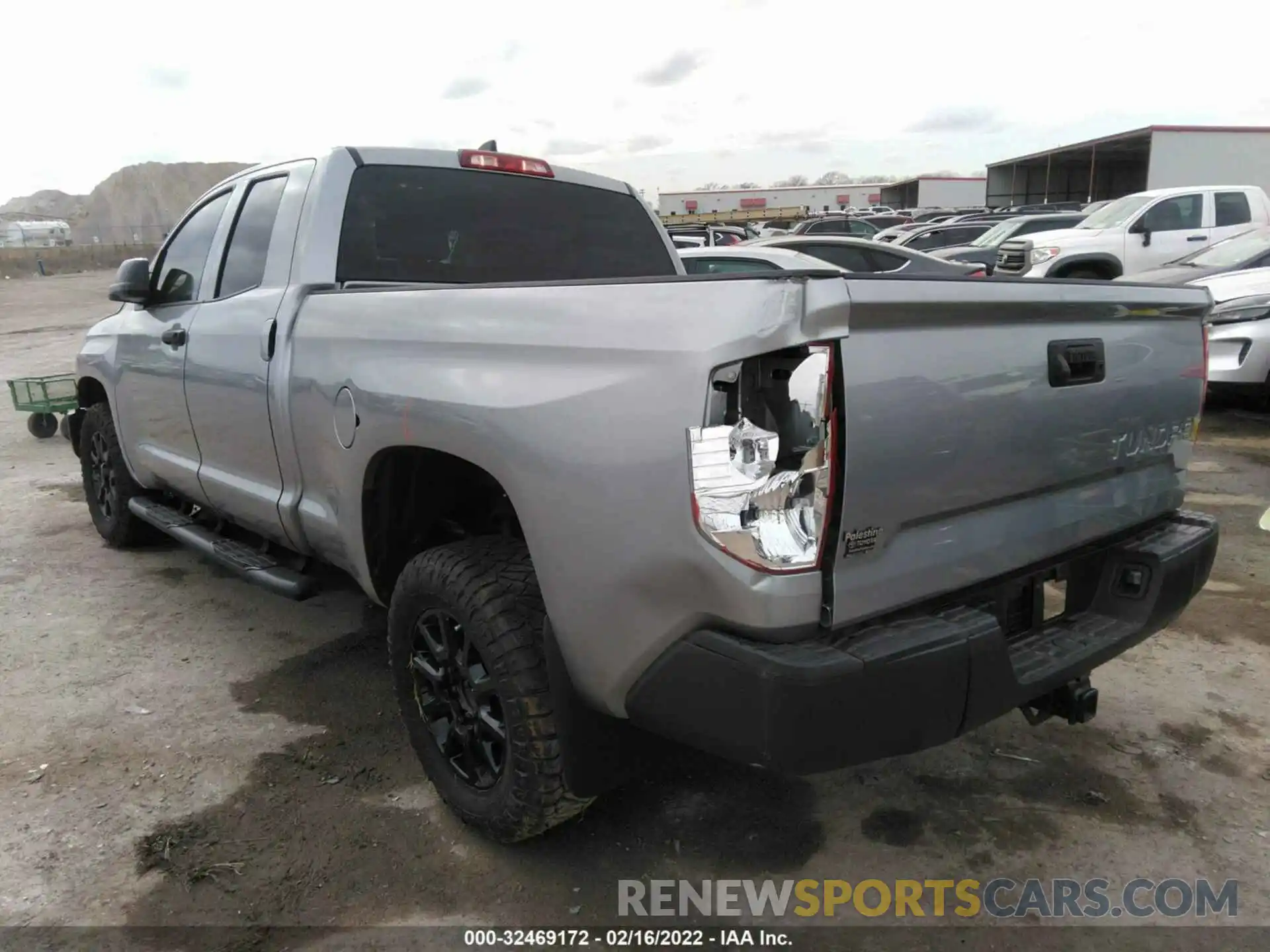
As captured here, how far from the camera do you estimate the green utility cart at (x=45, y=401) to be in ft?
26.5

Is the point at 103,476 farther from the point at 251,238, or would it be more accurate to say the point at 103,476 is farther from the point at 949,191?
the point at 949,191

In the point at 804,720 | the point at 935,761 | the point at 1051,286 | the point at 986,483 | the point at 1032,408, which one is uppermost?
the point at 1051,286

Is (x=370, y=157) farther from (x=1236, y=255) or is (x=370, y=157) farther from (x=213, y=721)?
(x=1236, y=255)

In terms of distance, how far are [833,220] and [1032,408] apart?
82.1 feet

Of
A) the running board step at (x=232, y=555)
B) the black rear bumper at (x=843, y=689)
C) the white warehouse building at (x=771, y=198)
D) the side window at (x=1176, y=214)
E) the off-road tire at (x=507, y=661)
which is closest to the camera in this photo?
the black rear bumper at (x=843, y=689)

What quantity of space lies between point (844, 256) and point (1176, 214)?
583 cm

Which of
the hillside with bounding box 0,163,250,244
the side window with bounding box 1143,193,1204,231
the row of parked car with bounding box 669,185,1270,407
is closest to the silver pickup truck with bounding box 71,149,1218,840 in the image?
the row of parked car with bounding box 669,185,1270,407

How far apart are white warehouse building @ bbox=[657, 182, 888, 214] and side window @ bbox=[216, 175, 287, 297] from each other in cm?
3993

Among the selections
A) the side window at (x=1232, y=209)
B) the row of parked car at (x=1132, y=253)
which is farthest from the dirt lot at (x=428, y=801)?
the side window at (x=1232, y=209)

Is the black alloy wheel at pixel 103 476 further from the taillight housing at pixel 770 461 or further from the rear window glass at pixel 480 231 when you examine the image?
the taillight housing at pixel 770 461

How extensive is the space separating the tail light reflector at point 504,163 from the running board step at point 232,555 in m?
1.72

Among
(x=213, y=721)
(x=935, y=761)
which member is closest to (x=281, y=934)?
(x=213, y=721)

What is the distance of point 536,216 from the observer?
12.2ft

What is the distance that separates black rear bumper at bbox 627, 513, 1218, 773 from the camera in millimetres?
1749
